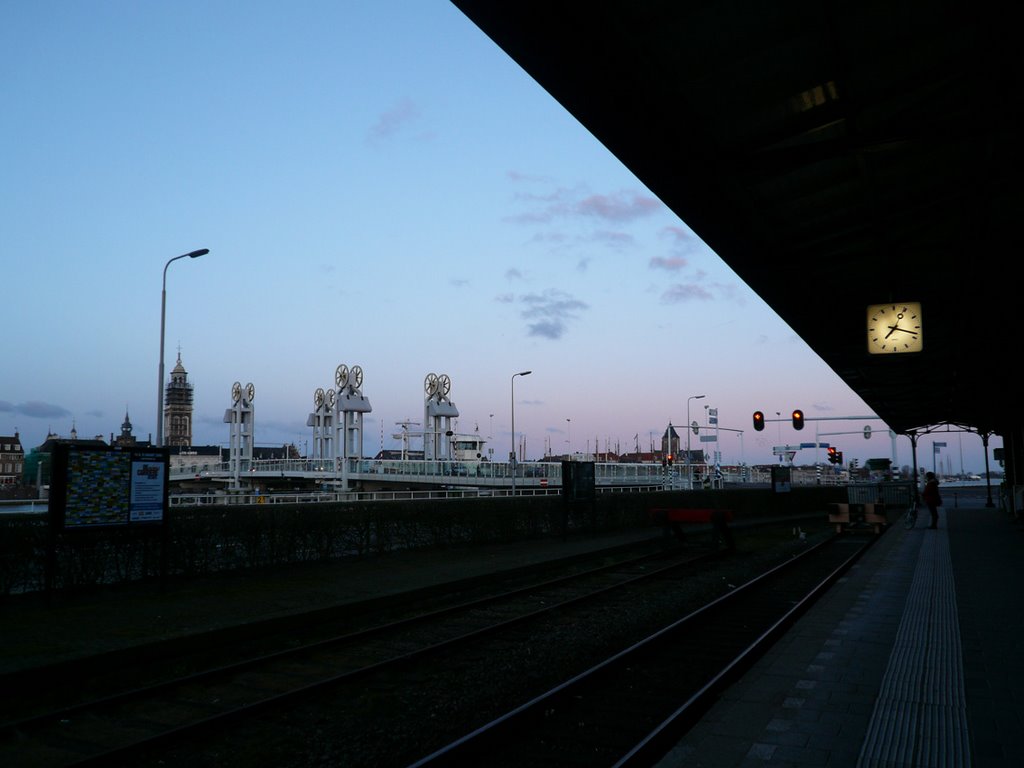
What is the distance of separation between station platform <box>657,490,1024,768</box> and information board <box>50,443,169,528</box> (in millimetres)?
9405

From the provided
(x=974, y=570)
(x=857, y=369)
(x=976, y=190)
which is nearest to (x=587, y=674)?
(x=976, y=190)

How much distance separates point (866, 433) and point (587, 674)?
57.6m

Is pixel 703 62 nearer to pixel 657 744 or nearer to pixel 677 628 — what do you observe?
pixel 657 744

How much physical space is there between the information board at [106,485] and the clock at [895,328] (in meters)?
11.4

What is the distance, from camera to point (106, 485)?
1210 cm

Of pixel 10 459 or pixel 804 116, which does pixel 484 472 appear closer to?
pixel 804 116

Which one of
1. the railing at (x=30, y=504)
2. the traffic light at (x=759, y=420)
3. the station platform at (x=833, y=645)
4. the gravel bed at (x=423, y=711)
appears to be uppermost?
the traffic light at (x=759, y=420)

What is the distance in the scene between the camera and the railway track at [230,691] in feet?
19.5

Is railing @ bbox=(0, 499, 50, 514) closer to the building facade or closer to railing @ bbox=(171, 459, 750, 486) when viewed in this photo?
railing @ bbox=(171, 459, 750, 486)

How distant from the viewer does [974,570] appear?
51.7 ft

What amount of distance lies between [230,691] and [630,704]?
3.79 metres

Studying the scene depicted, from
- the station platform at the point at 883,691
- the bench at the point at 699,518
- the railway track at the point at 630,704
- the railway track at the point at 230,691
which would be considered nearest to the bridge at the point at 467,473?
the bench at the point at 699,518

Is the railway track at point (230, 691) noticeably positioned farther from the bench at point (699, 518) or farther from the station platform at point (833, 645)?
the bench at point (699, 518)

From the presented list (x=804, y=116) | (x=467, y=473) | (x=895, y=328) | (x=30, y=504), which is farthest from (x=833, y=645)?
(x=467, y=473)
